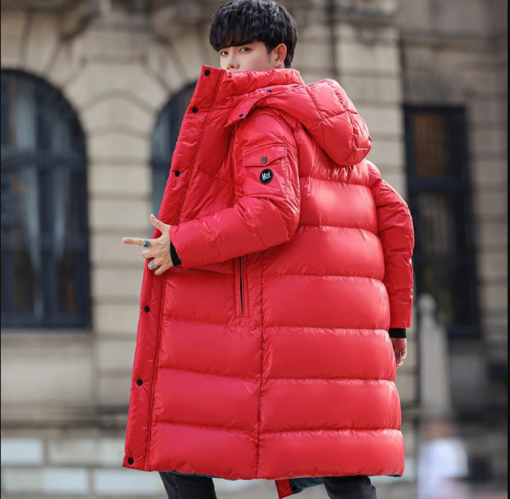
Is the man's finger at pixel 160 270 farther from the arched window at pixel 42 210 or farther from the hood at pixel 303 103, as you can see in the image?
the arched window at pixel 42 210

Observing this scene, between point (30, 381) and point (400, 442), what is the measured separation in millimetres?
7892

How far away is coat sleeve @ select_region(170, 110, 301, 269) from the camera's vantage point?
98.0 inches

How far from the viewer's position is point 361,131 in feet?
8.97

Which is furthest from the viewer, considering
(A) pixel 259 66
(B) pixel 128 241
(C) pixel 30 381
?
(C) pixel 30 381

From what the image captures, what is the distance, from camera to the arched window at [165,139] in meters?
10.9

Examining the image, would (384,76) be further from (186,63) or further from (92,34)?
(92,34)

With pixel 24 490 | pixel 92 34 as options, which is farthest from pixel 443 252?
pixel 24 490

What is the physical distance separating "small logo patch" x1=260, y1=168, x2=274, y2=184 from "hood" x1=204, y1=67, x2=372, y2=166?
0.15m

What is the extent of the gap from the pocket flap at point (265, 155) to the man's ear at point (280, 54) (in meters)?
0.34

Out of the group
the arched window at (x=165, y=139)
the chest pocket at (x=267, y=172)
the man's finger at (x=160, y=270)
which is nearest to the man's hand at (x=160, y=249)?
the man's finger at (x=160, y=270)

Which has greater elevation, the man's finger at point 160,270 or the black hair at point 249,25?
the black hair at point 249,25

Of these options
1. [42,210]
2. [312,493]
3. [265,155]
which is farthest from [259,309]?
[42,210]

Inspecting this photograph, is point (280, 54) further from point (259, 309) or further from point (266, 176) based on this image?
point (259, 309)

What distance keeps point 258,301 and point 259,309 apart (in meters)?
0.02
